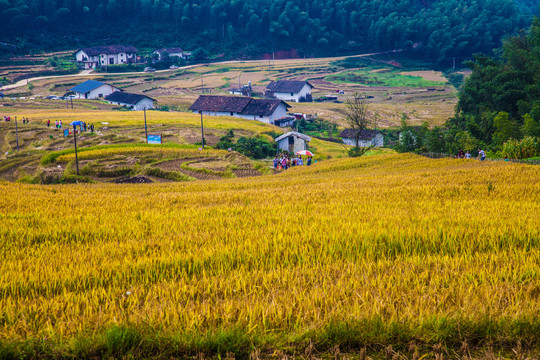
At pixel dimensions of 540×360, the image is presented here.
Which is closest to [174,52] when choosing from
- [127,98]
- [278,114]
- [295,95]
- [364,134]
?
[127,98]

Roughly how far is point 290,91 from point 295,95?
114 centimetres

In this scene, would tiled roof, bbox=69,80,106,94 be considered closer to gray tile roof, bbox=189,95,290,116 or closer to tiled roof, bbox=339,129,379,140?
gray tile roof, bbox=189,95,290,116

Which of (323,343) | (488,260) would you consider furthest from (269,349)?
(488,260)

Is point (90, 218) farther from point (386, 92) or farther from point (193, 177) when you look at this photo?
point (386, 92)

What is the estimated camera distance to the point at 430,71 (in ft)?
335

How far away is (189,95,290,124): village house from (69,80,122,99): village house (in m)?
22.1

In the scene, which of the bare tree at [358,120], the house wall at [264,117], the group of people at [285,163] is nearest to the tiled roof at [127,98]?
the house wall at [264,117]

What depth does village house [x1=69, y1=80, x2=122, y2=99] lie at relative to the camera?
74625 mm

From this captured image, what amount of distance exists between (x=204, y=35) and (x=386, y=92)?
53151 millimetres

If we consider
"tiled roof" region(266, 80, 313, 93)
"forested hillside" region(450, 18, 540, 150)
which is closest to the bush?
"forested hillside" region(450, 18, 540, 150)

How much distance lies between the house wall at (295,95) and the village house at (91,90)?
29.3 m

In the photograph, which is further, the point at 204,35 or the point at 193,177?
the point at 204,35

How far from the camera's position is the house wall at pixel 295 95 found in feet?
253

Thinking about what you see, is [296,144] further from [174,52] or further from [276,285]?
[174,52]
